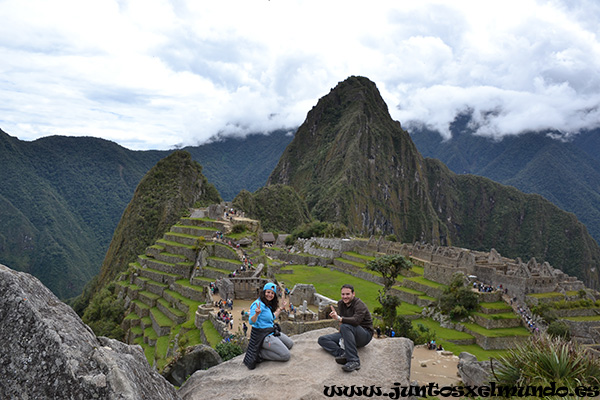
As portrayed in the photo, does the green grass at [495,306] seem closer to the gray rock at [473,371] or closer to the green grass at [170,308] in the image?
the gray rock at [473,371]

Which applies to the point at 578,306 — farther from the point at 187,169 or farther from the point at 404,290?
the point at 187,169

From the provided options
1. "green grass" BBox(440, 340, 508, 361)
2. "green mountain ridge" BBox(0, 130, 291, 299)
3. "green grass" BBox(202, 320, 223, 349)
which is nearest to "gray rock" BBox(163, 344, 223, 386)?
"green grass" BBox(202, 320, 223, 349)

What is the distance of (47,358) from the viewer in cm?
366

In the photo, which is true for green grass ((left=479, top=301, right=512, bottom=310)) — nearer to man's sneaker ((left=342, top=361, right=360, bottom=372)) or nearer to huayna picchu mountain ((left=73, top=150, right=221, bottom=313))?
man's sneaker ((left=342, top=361, right=360, bottom=372))

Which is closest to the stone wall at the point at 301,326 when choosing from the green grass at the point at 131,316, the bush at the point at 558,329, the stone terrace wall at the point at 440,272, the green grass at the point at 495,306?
the green grass at the point at 131,316

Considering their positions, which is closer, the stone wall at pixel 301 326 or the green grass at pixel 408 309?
the stone wall at pixel 301 326

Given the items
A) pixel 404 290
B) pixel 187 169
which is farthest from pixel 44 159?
pixel 404 290

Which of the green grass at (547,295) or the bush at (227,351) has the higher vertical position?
the bush at (227,351)

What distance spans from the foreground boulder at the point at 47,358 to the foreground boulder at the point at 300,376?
183 cm

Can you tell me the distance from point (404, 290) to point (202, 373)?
3900 cm

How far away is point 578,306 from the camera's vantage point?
36000 millimetres

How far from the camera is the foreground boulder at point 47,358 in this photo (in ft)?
11.7

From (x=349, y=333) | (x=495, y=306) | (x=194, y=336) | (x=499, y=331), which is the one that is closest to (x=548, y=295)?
(x=495, y=306)

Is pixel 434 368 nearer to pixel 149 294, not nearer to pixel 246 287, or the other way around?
pixel 246 287
